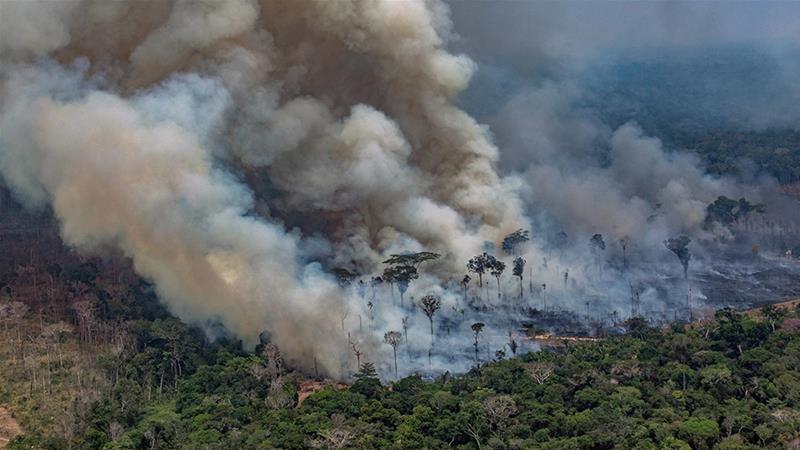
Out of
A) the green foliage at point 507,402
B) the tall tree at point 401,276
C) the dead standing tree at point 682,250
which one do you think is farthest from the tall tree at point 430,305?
the dead standing tree at point 682,250

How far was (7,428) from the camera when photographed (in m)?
40.4

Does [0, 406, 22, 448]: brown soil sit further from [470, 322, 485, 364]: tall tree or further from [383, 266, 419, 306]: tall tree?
[470, 322, 485, 364]: tall tree

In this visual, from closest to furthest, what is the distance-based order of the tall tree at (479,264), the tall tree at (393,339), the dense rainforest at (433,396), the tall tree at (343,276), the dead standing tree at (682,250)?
the dense rainforest at (433,396), the tall tree at (393,339), the tall tree at (343,276), the tall tree at (479,264), the dead standing tree at (682,250)

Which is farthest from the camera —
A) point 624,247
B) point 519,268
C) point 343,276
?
point 624,247

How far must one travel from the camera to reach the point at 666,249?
6750cm

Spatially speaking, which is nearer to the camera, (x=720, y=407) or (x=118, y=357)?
(x=720, y=407)

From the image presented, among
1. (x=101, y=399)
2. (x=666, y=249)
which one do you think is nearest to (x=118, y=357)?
(x=101, y=399)

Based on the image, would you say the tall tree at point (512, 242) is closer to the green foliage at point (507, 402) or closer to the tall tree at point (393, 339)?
the green foliage at point (507, 402)

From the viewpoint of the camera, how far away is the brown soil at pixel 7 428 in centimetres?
3956

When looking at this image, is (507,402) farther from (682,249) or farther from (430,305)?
(682,249)

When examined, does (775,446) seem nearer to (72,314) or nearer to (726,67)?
(72,314)

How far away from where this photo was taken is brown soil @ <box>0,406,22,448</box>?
39562 mm

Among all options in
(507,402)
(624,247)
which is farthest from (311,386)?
(624,247)

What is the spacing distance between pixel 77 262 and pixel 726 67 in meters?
134
